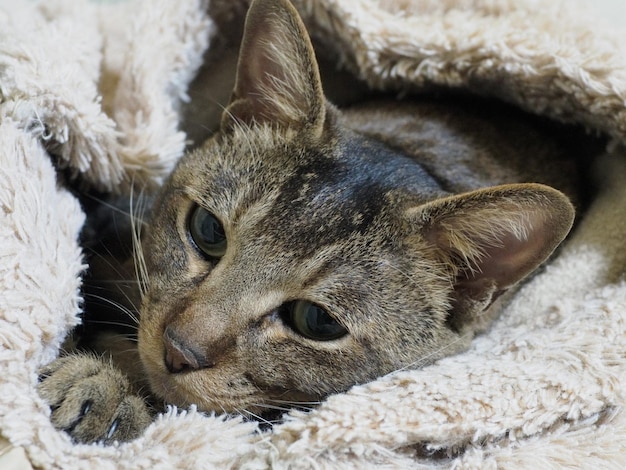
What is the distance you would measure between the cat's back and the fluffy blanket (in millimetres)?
68

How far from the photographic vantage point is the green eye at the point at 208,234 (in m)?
1.07

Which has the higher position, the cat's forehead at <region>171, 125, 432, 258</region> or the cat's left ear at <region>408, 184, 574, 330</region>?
the cat's left ear at <region>408, 184, 574, 330</region>

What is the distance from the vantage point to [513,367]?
103cm

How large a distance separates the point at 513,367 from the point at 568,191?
1.92ft

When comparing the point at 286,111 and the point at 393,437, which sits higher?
the point at 286,111

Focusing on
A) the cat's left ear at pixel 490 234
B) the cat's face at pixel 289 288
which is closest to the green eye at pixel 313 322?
the cat's face at pixel 289 288

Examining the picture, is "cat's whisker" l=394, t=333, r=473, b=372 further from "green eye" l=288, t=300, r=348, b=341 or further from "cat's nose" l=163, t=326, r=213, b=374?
"cat's nose" l=163, t=326, r=213, b=374

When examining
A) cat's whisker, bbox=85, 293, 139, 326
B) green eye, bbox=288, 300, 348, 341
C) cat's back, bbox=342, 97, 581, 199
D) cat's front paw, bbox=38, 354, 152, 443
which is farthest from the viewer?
cat's back, bbox=342, 97, 581, 199

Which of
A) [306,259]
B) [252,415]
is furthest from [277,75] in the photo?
[252,415]

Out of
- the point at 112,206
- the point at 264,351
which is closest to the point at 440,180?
the point at 264,351

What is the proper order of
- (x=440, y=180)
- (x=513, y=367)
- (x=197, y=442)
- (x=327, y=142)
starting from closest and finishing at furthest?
(x=197, y=442)
(x=513, y=367)
(x=327, y=142)
(x=440, y=180)

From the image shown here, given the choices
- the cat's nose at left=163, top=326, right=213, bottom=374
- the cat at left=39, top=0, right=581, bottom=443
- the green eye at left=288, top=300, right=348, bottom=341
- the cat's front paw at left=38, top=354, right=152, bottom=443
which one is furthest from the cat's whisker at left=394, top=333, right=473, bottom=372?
the cat's front paw at left=38, top=354, right=152, bottom=443

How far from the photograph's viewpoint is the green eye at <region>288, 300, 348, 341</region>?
1.01 m

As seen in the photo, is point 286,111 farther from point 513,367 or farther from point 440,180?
point 513,367
